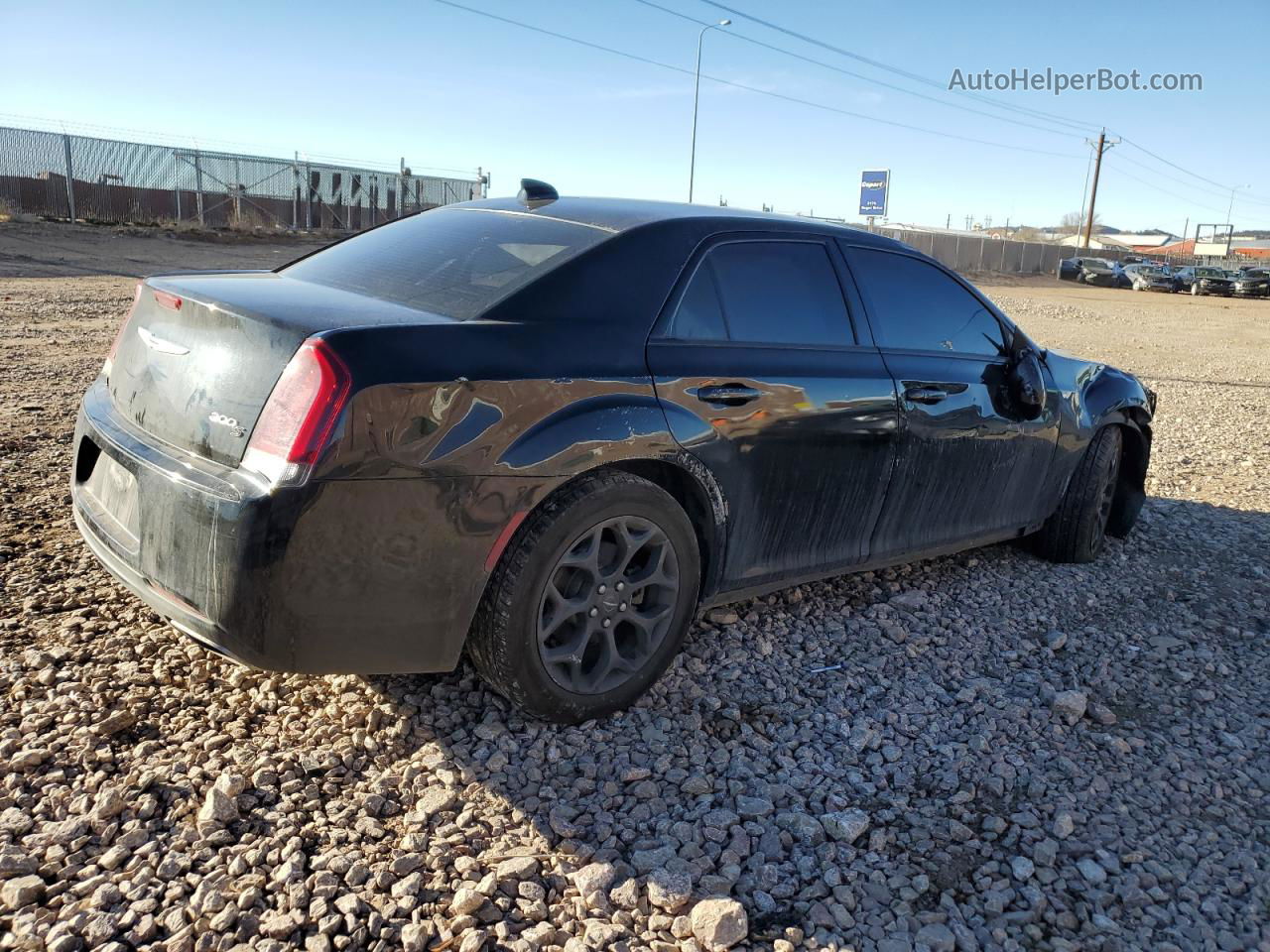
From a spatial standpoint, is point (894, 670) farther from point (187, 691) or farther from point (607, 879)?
point (187, 691)

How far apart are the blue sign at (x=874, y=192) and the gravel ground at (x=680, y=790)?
45.2 m

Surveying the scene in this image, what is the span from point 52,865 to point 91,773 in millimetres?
359

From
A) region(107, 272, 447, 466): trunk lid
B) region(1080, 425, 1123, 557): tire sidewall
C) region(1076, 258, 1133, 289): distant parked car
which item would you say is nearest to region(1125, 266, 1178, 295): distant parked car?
region(1076, 258, 1133, 289): distant parked car

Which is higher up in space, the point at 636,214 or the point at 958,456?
the point at 636,214

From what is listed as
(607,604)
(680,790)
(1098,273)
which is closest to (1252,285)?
(1098,273)

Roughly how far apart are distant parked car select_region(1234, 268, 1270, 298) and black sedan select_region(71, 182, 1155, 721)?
48.2 m

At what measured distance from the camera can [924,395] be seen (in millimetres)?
3914

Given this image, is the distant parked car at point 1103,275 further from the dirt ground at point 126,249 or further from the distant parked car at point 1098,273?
the dirt ground at point 126,249

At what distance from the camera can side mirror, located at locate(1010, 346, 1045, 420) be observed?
4.41 meters

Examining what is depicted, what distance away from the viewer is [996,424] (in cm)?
430

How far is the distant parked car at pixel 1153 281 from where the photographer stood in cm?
4559

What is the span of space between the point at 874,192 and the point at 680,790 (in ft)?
156

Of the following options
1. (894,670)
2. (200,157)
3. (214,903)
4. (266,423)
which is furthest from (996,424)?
(200,157)

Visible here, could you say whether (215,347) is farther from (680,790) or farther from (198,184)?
(198,184)
